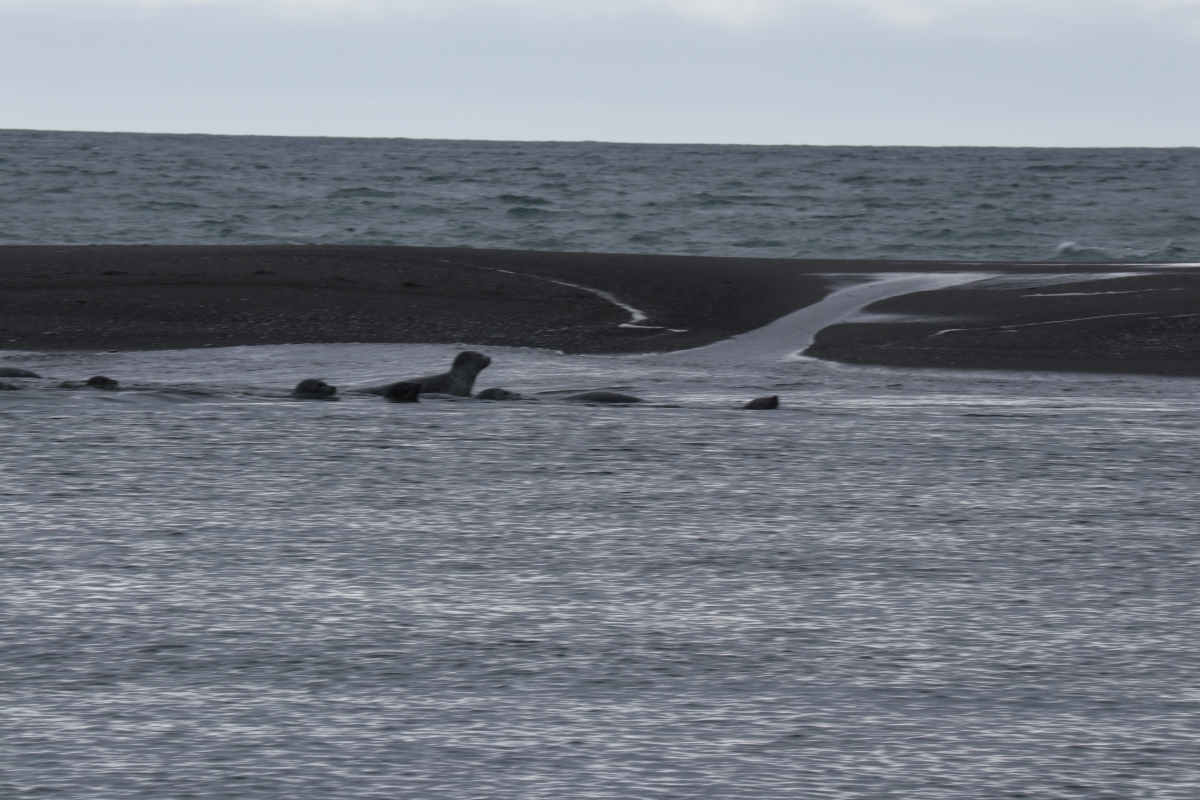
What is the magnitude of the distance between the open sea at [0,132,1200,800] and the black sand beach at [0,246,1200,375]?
204 cm

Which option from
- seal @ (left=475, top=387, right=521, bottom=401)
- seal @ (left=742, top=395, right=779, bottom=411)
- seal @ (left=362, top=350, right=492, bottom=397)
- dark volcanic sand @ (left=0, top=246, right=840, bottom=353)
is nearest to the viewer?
seal @ (left=742, top=395, right=779, bottom=411)

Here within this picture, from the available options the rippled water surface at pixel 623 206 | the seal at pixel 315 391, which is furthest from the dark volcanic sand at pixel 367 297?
the rippled water surface at pixel 623 206

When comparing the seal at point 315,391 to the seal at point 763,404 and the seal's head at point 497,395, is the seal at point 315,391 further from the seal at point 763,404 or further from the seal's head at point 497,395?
the seal at point 763,404

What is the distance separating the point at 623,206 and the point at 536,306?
1728cm

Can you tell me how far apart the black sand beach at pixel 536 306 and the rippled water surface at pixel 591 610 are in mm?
4064

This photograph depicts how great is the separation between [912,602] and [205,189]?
29427mm

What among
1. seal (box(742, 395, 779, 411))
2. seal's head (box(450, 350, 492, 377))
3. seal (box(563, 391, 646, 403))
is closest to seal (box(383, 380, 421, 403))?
seal's head (box(450, 350, 492, 377))

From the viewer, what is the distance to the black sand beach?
31.3ft

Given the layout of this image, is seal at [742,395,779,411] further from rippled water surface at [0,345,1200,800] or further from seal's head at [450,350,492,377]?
seal's head at [450,350,492,377]

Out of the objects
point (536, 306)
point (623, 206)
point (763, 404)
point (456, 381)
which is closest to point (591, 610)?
point (763, 404)

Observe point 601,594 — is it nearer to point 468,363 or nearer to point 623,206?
point 468,363

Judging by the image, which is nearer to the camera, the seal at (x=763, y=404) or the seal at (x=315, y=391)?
the seal at (x=763, y=404)

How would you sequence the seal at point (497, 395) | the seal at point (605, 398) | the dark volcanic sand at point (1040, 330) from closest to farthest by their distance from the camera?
the seal at point (605, 398) → the seal at point (497, 395) → the dark volcanic sand at point (1040, 330)

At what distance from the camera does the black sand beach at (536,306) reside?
9.55m
